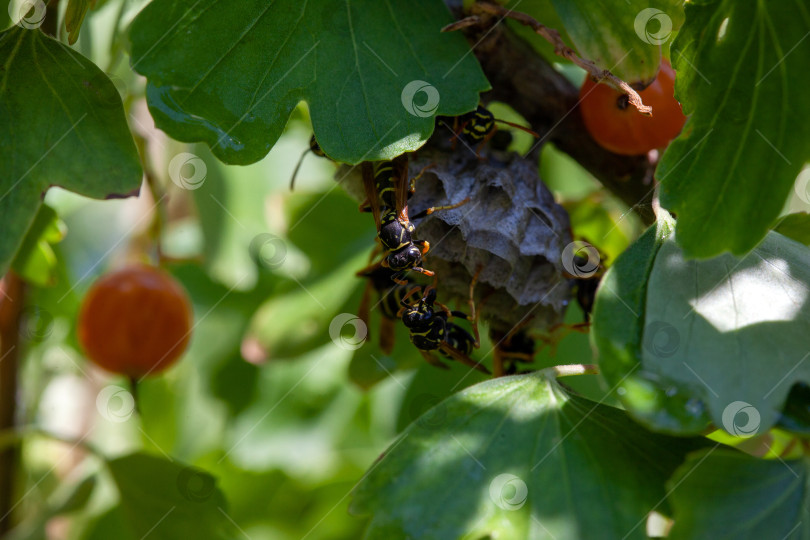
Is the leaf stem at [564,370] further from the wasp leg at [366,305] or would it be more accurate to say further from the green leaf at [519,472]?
the wasp leg at [366,305]

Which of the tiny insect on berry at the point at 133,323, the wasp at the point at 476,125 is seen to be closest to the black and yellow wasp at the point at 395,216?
the wasp at the point at 476,125

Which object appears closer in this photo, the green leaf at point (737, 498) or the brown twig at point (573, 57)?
the green leaf at point (737, 498)

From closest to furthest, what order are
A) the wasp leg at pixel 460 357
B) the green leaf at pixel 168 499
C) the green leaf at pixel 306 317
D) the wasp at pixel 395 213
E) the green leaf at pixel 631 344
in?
the green leaf at pixel 631 344
the wasp at pixel 395 213
the wasp leg at pixel 460 357
the green leaf at pixel 168 499
the green leaf at pixel 306 317

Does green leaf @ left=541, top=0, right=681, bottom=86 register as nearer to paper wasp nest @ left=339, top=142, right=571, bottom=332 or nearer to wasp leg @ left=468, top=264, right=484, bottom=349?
paper wasp nest @ left=339, top=142, right=571, bottom=332

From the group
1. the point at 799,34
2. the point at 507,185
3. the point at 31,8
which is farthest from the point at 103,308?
the point at 799,34

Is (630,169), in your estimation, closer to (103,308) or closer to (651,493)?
(651,493)

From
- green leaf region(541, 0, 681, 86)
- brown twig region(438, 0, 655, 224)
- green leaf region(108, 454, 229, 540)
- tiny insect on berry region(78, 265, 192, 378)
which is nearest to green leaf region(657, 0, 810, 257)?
green leaf region(541, 0, 681, 86)

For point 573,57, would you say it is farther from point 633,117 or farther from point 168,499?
point 168,499
